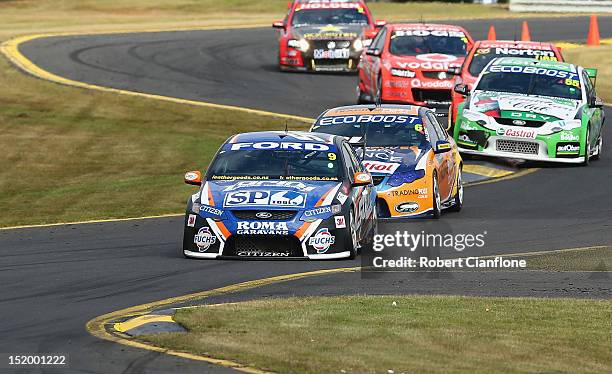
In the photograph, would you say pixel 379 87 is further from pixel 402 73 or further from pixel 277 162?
pixel 277 162

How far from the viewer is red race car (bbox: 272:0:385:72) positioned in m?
33.9

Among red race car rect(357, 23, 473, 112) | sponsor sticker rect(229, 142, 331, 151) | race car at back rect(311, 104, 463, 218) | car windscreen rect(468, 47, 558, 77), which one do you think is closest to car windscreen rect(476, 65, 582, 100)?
car windscreen rect(468, 47, 558, 77)

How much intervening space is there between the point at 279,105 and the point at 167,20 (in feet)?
72.9

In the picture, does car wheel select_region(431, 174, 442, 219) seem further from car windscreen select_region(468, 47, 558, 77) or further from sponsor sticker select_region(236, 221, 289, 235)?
car windscreen select_region(468, 47, 558, 77)

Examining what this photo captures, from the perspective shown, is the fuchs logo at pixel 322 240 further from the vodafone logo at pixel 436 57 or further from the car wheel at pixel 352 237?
the vodafone logo at pixel 436 57

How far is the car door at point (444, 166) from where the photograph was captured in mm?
18281

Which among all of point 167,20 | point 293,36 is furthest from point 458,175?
point 167,20

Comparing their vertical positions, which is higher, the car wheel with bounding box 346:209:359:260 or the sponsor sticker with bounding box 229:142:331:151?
the sponsor sticker with bounding box 229:142:331:151

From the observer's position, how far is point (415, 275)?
13.8m

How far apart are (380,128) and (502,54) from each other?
28.8ft

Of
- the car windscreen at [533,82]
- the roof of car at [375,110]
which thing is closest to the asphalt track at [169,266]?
the car windscreen at [533,82]

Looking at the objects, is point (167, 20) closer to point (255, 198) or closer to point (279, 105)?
point (279, 105)

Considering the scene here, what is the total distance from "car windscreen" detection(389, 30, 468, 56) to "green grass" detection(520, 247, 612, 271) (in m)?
13.7

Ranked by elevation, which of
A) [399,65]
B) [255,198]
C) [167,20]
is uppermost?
[255,198]
